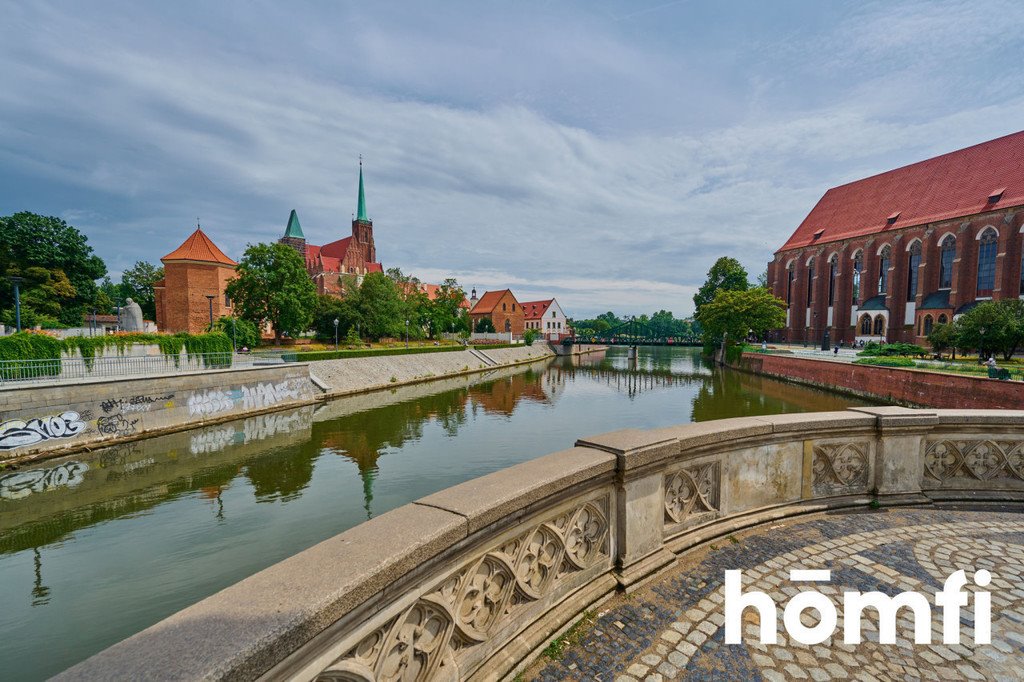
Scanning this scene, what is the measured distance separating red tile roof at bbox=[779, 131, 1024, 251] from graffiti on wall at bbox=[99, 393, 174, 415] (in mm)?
60137

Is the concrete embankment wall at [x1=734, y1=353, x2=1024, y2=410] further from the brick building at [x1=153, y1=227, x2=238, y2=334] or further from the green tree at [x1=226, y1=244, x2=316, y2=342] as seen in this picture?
the brick building at [x1=153, y1=227, x2=238, y2=334]

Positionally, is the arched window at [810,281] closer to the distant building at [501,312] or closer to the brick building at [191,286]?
the distant building at [501,312]

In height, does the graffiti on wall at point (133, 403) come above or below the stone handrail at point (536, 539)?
below

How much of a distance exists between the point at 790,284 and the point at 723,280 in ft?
29.6

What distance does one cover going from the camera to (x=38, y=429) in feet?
45.8

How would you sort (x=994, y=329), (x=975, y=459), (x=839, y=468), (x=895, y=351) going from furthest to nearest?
(x=895, y=351) → (x=994, y=329) → (x=975, y=459) → (x=839, y=468)

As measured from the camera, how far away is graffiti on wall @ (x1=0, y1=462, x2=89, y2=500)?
37.8ft

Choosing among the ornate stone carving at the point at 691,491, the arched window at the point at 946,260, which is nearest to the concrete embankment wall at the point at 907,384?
the arched window at the point at 946,260

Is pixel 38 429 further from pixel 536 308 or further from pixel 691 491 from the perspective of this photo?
pixel 536 308

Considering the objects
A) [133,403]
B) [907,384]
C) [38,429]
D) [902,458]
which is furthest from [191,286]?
[907,384]

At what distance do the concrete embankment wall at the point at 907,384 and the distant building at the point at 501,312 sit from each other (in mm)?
51376

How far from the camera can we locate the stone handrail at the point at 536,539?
1.52 m

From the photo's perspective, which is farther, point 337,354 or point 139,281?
point 139,281

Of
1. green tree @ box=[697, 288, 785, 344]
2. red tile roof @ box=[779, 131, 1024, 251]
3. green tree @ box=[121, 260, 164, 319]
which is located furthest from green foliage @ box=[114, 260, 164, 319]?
red tile roof @ box=[779, 131, 1024, 251]
